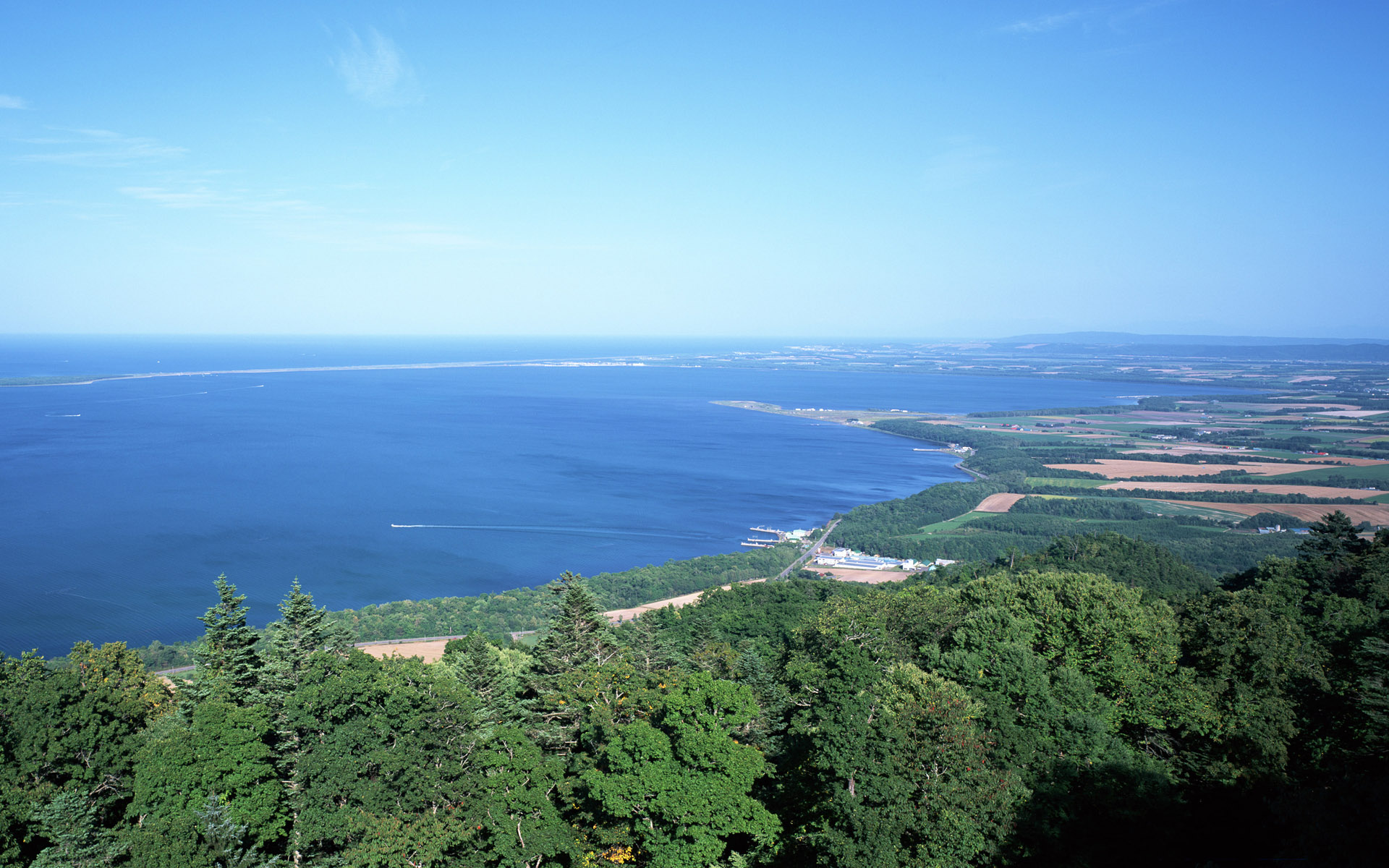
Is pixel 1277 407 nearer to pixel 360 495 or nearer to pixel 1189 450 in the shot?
pixel 1189 450

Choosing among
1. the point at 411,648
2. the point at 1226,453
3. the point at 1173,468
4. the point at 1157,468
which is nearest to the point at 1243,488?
the point at 1173,468

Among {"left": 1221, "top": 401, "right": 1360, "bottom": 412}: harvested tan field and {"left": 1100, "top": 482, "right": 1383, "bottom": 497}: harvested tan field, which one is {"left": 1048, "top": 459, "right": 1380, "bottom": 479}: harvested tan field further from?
{"left": 1221, "top": 401, "right": 1360, "bottom": 412}: harvested tan field

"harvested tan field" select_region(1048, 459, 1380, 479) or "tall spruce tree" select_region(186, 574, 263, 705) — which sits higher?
"tall spruce tree" select_region(186, 574, 263, 705)

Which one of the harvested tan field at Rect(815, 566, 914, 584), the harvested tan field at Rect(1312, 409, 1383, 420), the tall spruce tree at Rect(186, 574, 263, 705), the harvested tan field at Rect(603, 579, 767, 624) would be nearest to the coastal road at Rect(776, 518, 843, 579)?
the harvested tan field at Rect(815, 566, 914, 584)

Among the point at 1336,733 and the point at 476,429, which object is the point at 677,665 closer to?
the point at 1336,733

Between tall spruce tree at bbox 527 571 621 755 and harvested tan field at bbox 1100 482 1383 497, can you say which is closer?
tall spruce tree at bbox 527 571 621 755

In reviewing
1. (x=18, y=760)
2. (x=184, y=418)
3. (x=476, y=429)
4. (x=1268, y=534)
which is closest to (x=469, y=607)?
(x=18, y=760)
